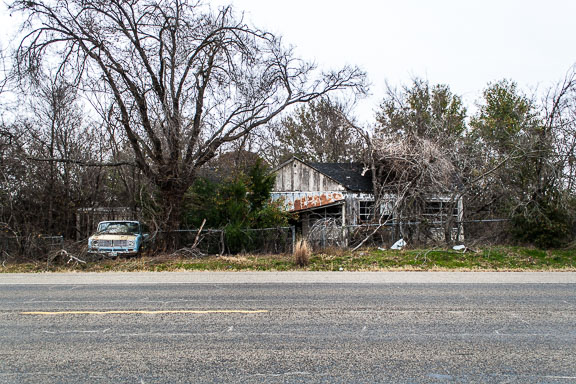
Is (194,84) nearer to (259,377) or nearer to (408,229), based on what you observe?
(408,229)

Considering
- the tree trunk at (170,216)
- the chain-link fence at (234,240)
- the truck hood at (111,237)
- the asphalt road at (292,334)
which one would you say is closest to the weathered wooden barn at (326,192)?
the chain-link fence at (234,240)

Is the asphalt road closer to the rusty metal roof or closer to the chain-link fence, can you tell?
the chain-link fence

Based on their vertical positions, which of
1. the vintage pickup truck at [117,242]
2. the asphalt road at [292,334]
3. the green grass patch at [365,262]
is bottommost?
the asphalt road at [292,334]

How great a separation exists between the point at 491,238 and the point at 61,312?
51.8 feet

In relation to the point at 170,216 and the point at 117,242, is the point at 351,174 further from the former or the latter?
the point at 117,242

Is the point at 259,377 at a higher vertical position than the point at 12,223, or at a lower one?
lower

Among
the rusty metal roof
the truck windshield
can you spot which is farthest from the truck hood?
the rusty metal roof

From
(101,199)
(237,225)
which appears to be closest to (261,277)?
(237,225)

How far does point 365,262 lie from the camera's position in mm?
15727

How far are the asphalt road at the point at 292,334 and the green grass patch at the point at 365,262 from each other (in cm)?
402

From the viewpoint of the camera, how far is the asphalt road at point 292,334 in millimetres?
5113

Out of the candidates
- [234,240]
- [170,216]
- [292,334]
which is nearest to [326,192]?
[234,240]

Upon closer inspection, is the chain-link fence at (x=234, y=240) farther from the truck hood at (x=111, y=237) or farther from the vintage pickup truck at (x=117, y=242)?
the truck hood at (x=111, y=237)

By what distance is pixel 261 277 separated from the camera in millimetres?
13289
